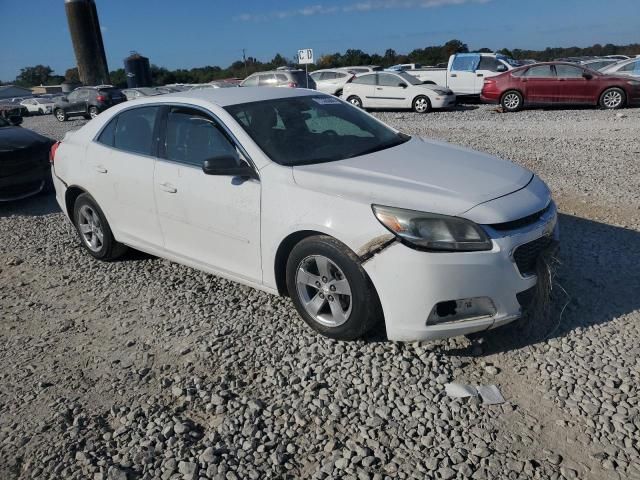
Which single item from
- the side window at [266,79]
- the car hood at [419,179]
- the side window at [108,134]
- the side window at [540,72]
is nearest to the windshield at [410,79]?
the side window at [540,72]

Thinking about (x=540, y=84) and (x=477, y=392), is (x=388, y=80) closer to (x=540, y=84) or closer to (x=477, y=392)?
(x=540, y=84)

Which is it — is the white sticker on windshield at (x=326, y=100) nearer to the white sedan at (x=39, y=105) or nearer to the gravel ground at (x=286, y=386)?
the gravel ground at (x=286, y=386)

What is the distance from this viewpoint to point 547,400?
287cm

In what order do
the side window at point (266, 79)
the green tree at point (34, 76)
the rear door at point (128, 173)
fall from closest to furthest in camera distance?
the rear door at point (128, 173), the side window at point (266, 79), the green tree at point (34, 76)

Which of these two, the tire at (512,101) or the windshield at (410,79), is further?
the windshield at (410,79)

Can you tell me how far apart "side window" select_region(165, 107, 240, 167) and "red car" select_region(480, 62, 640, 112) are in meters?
14.4

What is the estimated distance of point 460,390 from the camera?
2990mm

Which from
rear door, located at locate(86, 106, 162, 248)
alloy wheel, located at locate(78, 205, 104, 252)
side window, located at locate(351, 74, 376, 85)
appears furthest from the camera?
side window, located at locate(351, 74, 376, 85)

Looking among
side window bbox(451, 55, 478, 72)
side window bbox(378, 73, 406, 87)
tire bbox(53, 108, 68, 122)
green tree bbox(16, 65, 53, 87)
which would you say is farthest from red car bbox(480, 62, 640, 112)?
green tree bbox(16, 65, 53, 87)

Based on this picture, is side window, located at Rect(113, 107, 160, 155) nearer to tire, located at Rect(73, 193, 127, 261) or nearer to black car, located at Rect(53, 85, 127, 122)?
tire, located at Rect(73, 193, 127, 261)

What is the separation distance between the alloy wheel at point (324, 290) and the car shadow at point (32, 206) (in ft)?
17.4

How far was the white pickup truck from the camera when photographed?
19.4 metres

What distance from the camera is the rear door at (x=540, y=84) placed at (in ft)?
52.8

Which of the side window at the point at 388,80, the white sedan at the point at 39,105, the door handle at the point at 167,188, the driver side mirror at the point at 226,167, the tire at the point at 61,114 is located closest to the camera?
the driver side mirror at the point at 226,167
